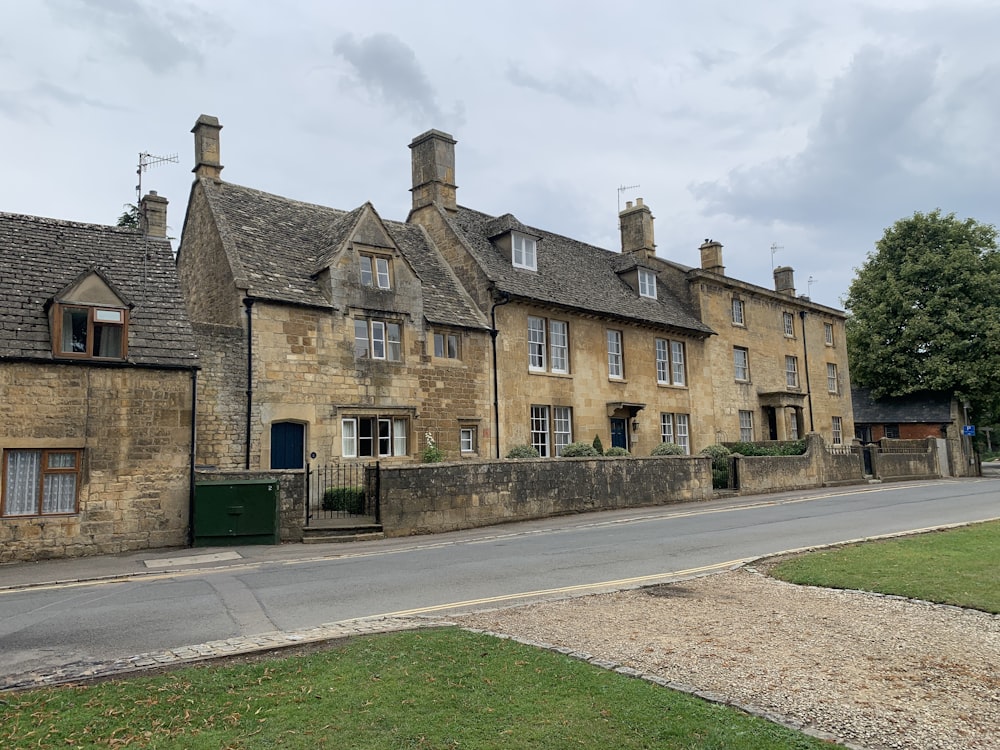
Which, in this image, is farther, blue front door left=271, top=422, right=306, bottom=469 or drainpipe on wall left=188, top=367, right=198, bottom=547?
blue front door left=271, top=422, right=306, bottom=469

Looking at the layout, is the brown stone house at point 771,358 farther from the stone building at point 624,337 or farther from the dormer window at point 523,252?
the dormer window at point 523,252

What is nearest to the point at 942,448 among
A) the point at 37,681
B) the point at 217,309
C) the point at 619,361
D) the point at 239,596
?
the point at 619,361

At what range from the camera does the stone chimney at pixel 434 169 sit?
29.5 m

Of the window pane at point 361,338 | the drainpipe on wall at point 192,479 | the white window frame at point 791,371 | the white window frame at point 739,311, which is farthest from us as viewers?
the white window frame at point 791,371

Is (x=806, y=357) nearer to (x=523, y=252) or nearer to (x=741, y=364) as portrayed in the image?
(x=741, y=364)

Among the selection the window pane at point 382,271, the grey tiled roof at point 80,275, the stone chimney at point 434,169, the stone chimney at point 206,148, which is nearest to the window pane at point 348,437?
the window pane at point 382,271

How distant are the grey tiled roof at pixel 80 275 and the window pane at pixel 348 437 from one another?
5.84m

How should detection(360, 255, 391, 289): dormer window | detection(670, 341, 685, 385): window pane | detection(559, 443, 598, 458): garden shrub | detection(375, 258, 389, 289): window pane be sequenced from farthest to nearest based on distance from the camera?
1. detection(670, 341, 685, 385): window pane
2. detection(559, 443, 598, 458): garden shrub
3. detection(375, 258, 389, 289): window pane
4. detection(360, 255, 391, 289): dormer window

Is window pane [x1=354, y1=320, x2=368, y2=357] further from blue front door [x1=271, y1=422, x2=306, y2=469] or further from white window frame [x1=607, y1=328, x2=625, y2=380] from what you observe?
white window frame [x1=607, y1=328, x2=625, y2=380]

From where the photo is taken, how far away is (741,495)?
26.8 meters

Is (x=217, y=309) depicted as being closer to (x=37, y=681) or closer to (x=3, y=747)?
(x=37, y=681)

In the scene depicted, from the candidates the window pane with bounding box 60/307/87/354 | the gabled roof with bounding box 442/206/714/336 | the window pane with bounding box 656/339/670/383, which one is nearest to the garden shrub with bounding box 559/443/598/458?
the gabled roof with bounding box 442/206/714/336

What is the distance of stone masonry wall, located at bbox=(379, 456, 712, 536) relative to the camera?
17.7 metres

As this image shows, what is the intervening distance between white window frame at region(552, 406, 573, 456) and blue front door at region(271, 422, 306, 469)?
33.3ft
